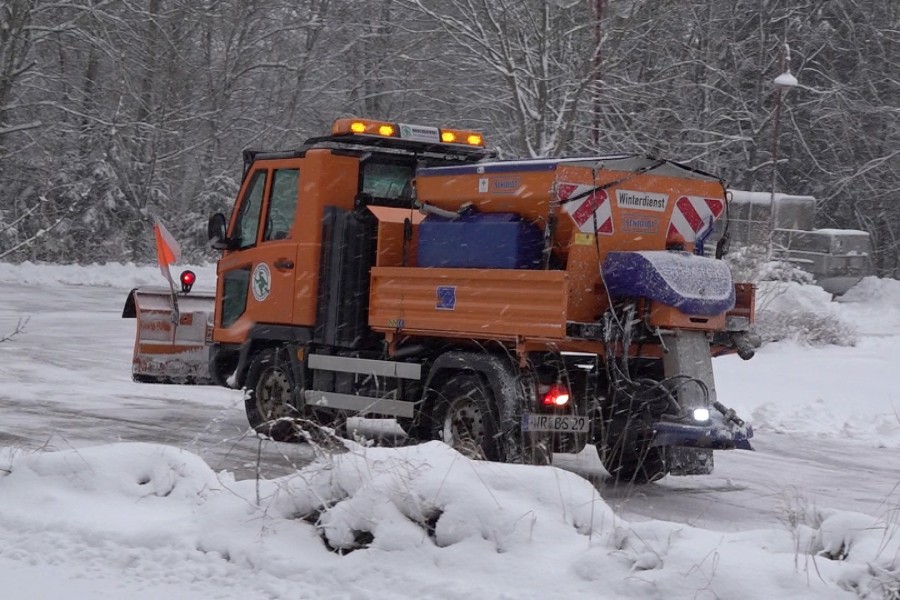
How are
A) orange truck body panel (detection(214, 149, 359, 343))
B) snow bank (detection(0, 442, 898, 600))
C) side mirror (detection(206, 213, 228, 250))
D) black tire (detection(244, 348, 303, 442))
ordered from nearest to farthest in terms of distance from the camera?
snow bank (detection(0, 442, 898, 600)), orange truck body panel (detection(214, 149, 359, 343)), black tire (detection(244, 348, 303, 442)), side mirror (detection(206, 213, 228, 250))

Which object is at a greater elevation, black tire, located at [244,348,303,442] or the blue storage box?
the blue storage box

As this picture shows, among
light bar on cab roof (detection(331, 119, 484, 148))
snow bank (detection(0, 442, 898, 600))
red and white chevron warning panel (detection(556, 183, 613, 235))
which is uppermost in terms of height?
light bar on cab roof (detection(331, 119, 484, 148))

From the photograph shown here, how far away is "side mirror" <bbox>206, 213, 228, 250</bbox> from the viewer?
11.6m

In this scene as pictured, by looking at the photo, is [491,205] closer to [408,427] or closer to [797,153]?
[408,427]

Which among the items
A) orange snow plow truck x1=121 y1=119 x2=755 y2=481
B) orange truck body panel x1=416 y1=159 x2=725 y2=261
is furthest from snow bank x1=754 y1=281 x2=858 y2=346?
orange truck body panel x1=416 y1=159 x2=725 y2=261

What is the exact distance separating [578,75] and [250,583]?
16.9 meters

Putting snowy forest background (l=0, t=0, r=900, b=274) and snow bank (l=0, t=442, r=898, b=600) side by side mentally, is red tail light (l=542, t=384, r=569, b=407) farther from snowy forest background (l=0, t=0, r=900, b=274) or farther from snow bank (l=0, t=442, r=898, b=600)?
snowy forest background (l=0, t=0, r=900, b=274)

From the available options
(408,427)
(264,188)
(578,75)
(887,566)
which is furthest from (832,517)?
(578,75)

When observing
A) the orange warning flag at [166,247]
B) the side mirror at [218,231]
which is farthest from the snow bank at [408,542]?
the orange warning flag at [166,247]

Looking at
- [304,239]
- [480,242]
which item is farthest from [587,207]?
[304,239]

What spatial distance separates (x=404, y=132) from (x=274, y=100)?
3058cm

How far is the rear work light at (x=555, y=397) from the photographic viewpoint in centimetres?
921

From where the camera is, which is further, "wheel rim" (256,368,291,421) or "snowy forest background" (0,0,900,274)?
"snowy forest background" (0,0,900,274)

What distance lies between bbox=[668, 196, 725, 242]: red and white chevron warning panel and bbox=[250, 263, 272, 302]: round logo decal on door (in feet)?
11.9
